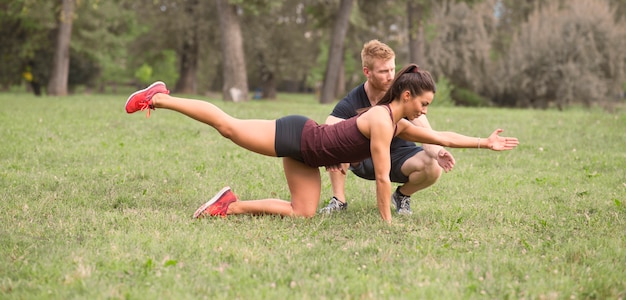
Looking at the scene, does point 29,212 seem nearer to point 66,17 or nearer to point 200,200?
point 200,200

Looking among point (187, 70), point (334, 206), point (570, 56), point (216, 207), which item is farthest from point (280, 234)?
point (187, 70)

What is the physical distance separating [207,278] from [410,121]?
10.1ft

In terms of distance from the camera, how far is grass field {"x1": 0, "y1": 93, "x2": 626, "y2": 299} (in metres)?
4.21

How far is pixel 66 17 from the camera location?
26.2m

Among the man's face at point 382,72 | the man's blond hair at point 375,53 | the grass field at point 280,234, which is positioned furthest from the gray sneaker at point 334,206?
the man's blond hair at point 375,53

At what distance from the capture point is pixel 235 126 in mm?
5906

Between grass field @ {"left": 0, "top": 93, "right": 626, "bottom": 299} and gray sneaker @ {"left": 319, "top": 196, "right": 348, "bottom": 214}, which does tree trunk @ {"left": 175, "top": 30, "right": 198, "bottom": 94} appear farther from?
gray sneaker @ {"left": 319, "top": 196, "right": 348, "bottom": 214}

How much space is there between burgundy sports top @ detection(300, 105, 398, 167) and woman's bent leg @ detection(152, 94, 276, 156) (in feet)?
1.04

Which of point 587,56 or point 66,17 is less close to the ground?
point 66,17

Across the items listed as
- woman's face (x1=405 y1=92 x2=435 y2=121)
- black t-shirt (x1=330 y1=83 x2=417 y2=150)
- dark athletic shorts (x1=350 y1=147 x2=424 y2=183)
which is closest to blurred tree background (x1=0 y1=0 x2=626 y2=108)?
black t-shirt (x1=330 y1=83 x2=417 y2=150)

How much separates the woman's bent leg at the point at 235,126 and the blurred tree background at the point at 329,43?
757 inches

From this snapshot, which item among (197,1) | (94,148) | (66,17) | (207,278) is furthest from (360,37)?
(207,278)

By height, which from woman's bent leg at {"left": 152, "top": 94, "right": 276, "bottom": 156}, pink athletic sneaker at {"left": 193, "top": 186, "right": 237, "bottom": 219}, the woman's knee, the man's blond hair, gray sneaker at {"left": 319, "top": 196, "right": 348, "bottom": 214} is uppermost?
the man's blond hair

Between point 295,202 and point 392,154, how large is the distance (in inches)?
49.6
